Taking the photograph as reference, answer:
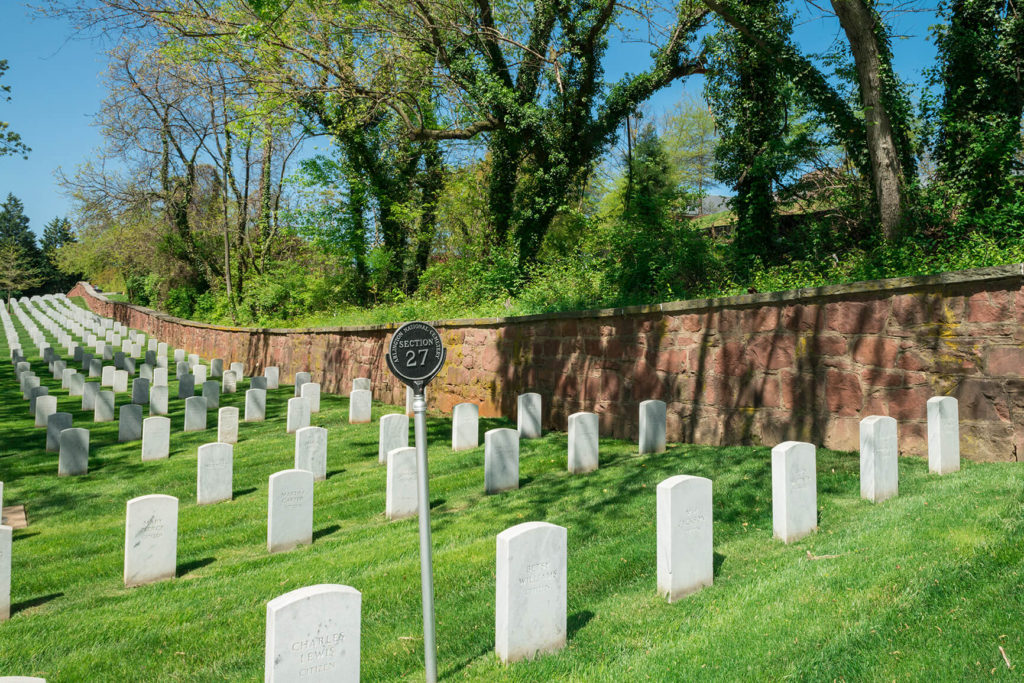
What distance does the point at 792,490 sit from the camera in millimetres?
5094

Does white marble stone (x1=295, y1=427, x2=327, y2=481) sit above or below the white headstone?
below

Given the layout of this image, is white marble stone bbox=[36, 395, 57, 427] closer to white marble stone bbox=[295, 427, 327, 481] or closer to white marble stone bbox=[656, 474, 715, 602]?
white marble stone bbox=[295, 427, 327, 481]

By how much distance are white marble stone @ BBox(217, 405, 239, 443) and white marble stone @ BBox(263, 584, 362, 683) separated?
9.54m

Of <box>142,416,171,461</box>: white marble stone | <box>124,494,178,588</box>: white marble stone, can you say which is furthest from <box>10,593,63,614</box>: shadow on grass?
<box>142,416,171,461</box>: white marble stone

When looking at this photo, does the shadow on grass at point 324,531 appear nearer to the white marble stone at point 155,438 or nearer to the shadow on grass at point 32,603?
the shadow on grass at point 32,603

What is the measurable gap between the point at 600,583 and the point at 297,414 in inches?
363

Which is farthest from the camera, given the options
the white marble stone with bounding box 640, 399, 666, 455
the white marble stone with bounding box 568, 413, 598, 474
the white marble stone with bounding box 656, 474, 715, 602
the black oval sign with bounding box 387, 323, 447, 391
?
the white marble stone with bounding box 640, 399, 666, 455

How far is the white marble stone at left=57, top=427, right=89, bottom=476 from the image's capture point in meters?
9.59

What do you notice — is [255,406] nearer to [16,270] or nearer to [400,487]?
[400,487]

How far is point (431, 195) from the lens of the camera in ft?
75.9

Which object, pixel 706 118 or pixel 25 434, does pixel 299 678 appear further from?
pixel 706 118

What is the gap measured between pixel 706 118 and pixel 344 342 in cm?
2985

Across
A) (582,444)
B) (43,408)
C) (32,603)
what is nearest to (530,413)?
(582,444)

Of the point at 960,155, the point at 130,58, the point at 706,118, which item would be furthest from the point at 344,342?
the point at 706,118
